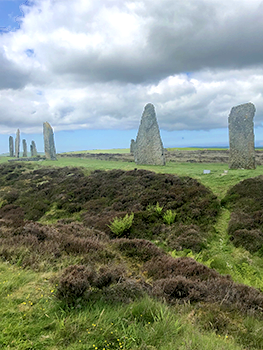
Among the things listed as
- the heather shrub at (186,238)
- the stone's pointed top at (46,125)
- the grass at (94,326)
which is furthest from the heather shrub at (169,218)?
the stone's pointed top at (46,125)

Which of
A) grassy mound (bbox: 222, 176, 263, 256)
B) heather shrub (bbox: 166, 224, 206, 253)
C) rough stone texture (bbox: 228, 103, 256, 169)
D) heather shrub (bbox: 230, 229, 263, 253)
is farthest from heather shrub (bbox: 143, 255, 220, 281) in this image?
rough stone texture (bbox: 228, 103, 256, 169)

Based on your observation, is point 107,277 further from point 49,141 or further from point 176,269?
point 49,141

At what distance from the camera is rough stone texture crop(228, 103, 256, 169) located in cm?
1945

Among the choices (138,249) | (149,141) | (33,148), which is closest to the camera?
(138,249)

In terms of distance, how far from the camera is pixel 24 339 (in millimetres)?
3014

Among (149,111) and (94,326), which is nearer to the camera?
(94,326)

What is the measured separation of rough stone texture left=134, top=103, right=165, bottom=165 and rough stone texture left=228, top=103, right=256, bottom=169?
7942 mm

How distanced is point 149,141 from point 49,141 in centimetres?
2429

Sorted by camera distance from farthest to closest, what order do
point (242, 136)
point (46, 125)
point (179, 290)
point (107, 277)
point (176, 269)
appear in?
point (46, 125), point (242, 136), point (176, 269), point (179, 290), point (107, 277)

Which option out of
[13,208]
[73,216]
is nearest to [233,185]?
[73,216]

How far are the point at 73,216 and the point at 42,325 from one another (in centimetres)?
1140

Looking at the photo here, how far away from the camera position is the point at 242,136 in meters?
19.8

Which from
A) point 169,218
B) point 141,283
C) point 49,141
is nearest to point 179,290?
point 141,283

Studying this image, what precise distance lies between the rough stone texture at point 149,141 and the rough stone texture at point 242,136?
7.94 metres
